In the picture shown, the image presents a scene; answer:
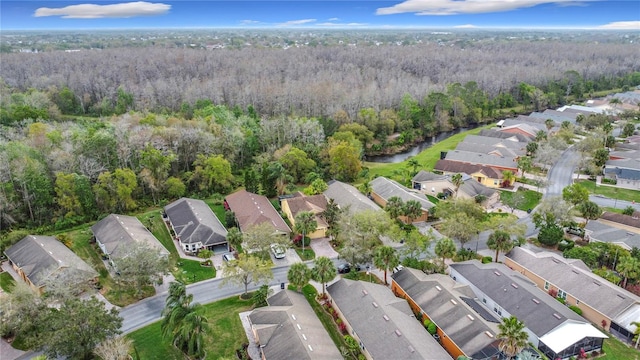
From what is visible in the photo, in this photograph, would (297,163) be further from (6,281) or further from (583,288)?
(583,288)

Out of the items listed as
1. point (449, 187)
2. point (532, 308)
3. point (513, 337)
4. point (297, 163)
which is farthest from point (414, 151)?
point (513, 337)

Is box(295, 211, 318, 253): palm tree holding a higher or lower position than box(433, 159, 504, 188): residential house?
higher

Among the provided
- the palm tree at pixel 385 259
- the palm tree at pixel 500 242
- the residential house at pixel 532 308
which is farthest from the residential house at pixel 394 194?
the palm tree at pixel 385 259

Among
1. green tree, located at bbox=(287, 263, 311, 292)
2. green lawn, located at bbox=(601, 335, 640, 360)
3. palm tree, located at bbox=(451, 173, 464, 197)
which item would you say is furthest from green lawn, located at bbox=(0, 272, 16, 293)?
palm tree, located at bbox=(451, 173, 464, 197)

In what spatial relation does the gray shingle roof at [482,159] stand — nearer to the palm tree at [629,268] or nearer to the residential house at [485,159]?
the residential house at [485,159]

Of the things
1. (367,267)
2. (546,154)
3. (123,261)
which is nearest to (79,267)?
(123,261)

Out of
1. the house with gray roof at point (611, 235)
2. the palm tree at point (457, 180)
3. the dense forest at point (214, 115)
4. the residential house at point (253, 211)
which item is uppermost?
the dense forest at point (214, 115)

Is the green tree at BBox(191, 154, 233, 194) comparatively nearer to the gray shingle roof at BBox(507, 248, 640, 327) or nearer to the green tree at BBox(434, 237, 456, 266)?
the green tree at BBox(434, 237, 456, 266)
